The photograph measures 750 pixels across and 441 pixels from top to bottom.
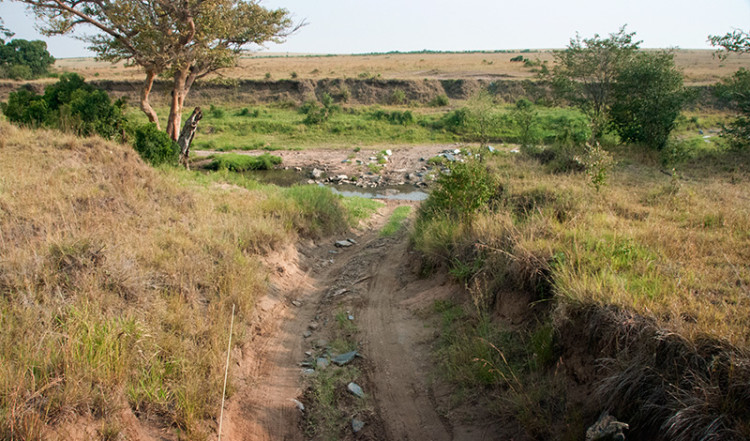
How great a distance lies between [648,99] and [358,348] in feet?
41.0

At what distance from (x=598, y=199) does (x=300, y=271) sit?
6.08m

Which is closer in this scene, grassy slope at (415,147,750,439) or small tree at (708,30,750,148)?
grassy slope at (415,147,750,439)

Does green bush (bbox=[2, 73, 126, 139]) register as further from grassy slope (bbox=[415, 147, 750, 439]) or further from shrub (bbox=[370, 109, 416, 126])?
shrub (bbox=[370, 109, 416, 126])

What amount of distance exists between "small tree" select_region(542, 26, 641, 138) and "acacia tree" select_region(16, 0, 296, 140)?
525 inches

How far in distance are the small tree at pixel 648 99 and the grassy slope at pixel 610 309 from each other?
5.57 meters

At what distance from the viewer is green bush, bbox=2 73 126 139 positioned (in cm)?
1567

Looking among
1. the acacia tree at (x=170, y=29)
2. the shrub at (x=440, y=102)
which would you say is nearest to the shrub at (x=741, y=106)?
the acacia tree at (x=170, y=29)

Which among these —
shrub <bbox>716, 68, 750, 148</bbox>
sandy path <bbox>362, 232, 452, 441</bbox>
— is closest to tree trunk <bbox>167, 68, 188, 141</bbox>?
sandy path <bbox>362, 232, 452, 441</bbox>

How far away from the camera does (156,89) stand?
48844mm

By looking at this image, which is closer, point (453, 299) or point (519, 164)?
point (453, 299)

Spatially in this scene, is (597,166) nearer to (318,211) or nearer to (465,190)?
(465,190)

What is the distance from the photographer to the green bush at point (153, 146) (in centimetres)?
1655

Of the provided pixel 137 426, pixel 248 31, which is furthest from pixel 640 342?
pixel 248 31

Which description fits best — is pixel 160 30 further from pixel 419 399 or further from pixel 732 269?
pixel 732 269
